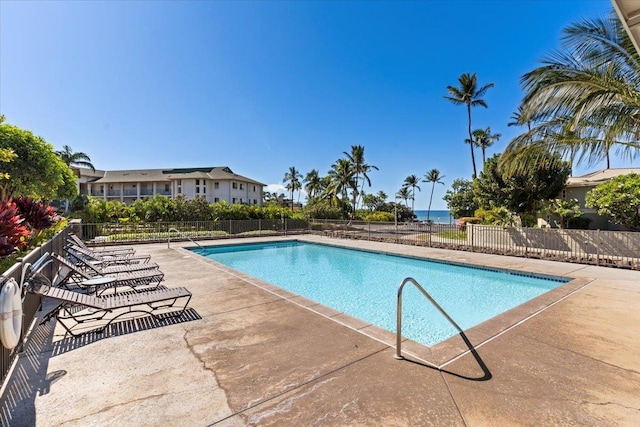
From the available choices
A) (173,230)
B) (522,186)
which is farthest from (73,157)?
(522,186)

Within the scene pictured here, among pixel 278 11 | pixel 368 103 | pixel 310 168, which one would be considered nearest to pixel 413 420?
pixel 278 11

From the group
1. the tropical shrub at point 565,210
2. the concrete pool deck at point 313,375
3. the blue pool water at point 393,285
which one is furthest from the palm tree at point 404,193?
the concrete pool deck at point 313,375

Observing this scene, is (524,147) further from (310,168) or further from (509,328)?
(310,168)

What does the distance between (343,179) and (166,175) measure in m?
28.2

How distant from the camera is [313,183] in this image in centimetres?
4969

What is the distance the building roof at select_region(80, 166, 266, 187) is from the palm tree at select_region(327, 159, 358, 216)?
14269 mm

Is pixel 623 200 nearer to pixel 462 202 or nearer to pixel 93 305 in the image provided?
pixel 93 305

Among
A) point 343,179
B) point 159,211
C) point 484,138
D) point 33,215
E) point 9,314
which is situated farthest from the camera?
point 343,179

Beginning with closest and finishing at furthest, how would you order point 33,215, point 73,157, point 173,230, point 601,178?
1. point 33,215
2. point 601,178
3. point 173,230
4. point 73,157

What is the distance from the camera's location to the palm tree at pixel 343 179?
38375 millimetres

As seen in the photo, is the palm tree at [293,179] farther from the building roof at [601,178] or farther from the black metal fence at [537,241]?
the building roof at [601,178]

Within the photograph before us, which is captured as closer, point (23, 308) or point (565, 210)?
point (23, 308)

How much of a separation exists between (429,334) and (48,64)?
52.4 ft

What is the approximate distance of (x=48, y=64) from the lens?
1130 centimetres
